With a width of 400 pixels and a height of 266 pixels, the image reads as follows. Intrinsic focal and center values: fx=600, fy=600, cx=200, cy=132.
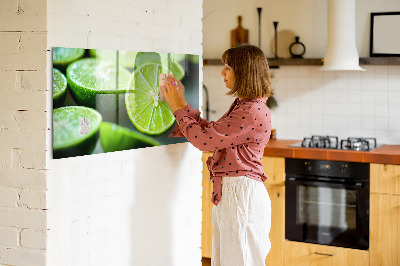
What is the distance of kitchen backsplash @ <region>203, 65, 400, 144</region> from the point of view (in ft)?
15.1

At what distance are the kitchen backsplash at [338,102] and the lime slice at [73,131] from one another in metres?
2.73

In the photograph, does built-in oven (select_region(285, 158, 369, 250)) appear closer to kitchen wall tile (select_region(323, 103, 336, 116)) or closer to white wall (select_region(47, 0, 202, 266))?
kitchen wall tile (select_region(323, 103, 336, 116))

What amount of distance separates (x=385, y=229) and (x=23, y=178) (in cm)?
260

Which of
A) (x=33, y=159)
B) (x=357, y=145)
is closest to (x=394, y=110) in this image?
(x=357, y=145)

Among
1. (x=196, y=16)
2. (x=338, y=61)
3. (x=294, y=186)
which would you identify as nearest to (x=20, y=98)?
(x=196, y=16)

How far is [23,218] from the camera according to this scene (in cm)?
230

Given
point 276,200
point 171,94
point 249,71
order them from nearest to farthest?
point 249,71 → point 171,94 → point 276,200

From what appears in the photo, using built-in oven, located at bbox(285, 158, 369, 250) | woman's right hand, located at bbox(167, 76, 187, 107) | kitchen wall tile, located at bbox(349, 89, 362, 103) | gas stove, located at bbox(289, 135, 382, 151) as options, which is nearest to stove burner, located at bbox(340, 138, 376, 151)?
gas stove, located at bbox(289, 135, 382, 151)

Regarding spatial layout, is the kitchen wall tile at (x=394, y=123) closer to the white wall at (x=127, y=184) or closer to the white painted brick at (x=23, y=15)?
the white wall at (x=127, y=184)

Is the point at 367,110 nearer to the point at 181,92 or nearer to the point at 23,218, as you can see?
the point at 181,92

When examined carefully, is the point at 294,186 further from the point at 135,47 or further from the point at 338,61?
the point at 135,47

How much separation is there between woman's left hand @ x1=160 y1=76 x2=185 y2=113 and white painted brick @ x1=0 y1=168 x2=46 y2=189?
747 millimetres

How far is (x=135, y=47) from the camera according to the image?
2650mm

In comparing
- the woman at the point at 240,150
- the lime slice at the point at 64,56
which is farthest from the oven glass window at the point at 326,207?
the lime slice at the point at 64,56
